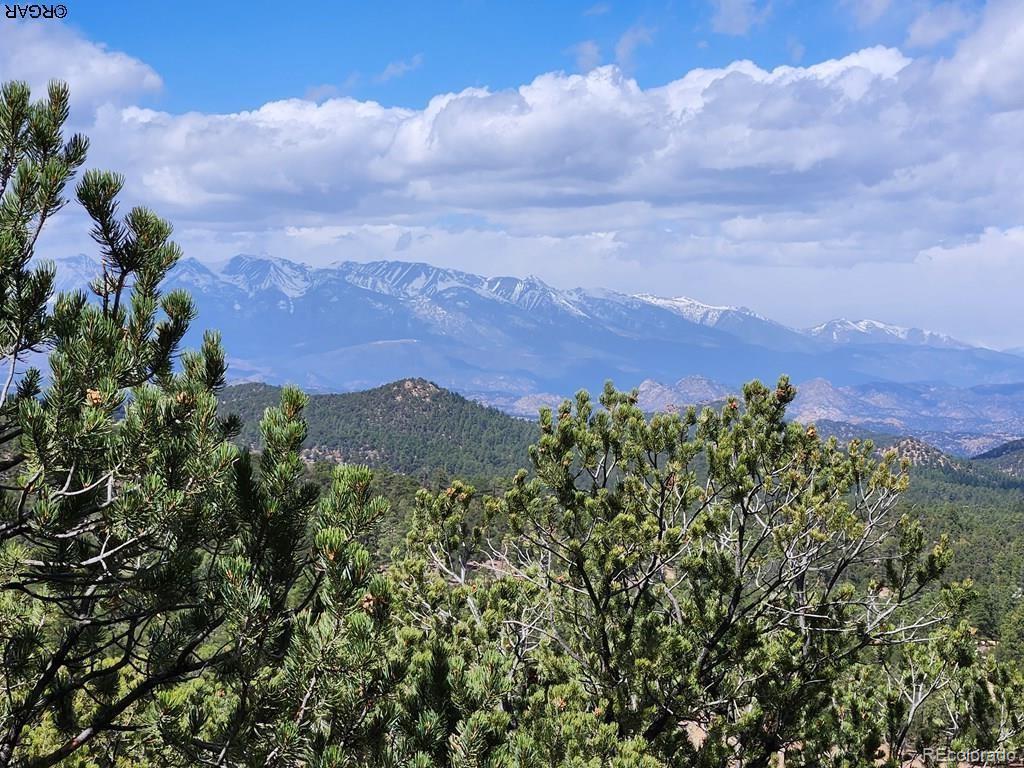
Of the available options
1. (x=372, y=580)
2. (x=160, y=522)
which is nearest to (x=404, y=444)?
(x=160, y=522)

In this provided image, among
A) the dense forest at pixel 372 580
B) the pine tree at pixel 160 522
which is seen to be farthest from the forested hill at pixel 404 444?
the pine tree at pixel 160 522

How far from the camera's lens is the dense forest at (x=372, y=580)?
3.62 meters

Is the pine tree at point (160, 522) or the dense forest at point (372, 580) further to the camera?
the dense forest at point (372, 580)

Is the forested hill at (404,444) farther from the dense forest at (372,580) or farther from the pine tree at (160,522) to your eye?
the pine tree at (160,522)

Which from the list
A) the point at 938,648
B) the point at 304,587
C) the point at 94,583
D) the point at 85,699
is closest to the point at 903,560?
the point at 938,648

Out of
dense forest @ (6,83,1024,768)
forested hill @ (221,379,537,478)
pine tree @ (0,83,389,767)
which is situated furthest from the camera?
forested hill @ (221,379,537,478)

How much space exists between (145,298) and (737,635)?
6138 millimetres

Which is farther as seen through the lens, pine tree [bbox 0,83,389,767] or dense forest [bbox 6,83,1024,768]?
dense forest [bbox 6,83,1024,768]

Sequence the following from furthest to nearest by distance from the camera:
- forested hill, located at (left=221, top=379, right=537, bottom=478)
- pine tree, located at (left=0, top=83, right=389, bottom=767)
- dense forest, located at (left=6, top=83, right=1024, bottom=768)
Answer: forested hill, located at (left=221, top=379, right=537, bottom=478) < dense forest, located at (left=6, top=83, right=1024, bottom=768) < pine tree, located at (left=0, top=83, right=389, bottom=767)

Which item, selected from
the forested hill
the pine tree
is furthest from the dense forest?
the forested hill

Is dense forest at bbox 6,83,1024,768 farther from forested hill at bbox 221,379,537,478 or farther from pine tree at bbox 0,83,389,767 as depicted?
forested hill at bbox 221,379,537,478

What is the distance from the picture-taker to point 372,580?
3553 mm

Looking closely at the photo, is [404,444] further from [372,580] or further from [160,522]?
[372,580]

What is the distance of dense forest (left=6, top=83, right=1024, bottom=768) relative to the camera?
362cm
